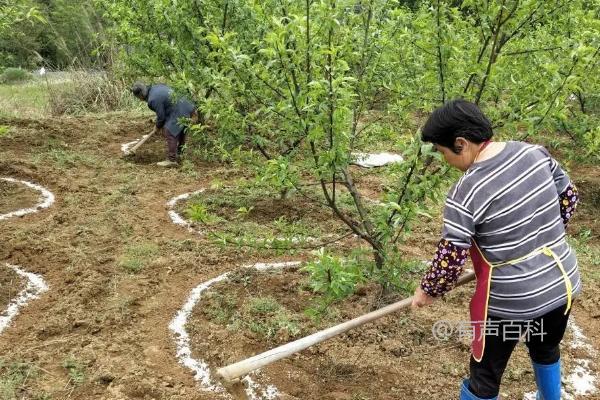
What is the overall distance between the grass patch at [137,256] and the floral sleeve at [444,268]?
10.7 ft

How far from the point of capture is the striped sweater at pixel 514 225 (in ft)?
7.38

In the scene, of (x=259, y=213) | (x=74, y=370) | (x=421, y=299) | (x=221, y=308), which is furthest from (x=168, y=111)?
(x=421, y=299)

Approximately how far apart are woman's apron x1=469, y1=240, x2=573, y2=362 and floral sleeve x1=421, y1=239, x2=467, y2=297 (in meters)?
0.12

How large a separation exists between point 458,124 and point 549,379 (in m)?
1.47

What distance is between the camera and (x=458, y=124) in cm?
225

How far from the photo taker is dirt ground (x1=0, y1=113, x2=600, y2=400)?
340cm

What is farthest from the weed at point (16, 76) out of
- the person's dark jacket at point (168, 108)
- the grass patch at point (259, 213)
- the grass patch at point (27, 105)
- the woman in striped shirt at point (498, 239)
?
the woman in striped shirt at point (498, 239)

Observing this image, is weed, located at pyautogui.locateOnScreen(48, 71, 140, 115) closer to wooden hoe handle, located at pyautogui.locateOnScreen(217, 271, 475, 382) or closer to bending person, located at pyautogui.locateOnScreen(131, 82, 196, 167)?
bending person, located at pyautogui.locateOnScreen(131, 82, 196, 167)

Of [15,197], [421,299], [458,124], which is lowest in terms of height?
[15,197]

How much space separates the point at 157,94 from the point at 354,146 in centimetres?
474

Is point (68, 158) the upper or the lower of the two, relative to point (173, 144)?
lower

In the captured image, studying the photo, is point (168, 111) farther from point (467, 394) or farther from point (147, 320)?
point (467, 394)


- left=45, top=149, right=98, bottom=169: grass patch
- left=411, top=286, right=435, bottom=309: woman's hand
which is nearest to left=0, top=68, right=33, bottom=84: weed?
left=45, top=149, right=98, bottom=169: grass patch

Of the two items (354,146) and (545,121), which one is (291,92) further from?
(354,146)
